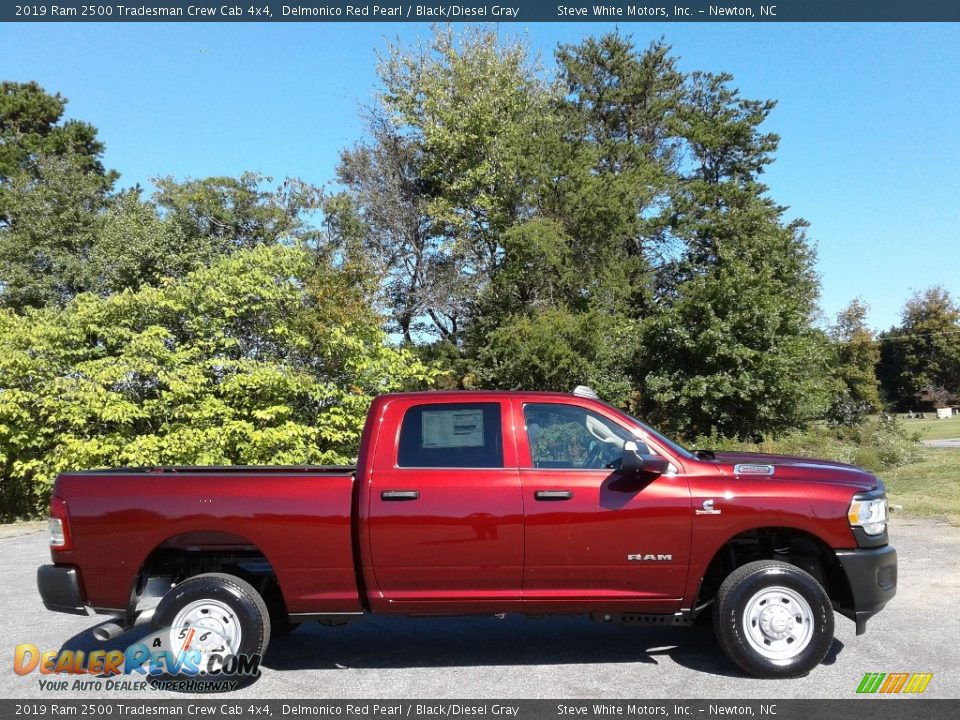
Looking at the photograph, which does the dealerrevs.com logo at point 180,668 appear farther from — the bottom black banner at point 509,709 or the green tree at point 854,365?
the green tree at point 854,365

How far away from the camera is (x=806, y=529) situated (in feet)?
16.6

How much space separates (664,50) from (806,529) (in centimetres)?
3312

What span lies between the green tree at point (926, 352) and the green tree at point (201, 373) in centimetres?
6359

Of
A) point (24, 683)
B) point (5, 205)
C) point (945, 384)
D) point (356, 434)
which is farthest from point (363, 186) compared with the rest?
point (945, 384)

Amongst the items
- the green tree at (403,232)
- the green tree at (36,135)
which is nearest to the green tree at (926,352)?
the green tree at (403,232)

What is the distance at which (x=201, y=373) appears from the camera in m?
13.7

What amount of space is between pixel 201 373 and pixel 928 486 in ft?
45.1

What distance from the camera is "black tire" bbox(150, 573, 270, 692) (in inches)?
→ 200

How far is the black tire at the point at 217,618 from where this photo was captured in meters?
5.07

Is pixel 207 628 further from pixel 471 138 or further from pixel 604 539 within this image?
pixel 471 138

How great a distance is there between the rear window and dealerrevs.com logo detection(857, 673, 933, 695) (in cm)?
270

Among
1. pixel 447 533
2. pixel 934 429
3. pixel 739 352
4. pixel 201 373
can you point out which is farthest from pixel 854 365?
pixel 447 533

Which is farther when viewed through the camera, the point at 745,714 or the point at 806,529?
the point at 806,529

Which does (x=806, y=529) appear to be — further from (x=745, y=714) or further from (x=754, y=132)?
(x=754, y=132)
